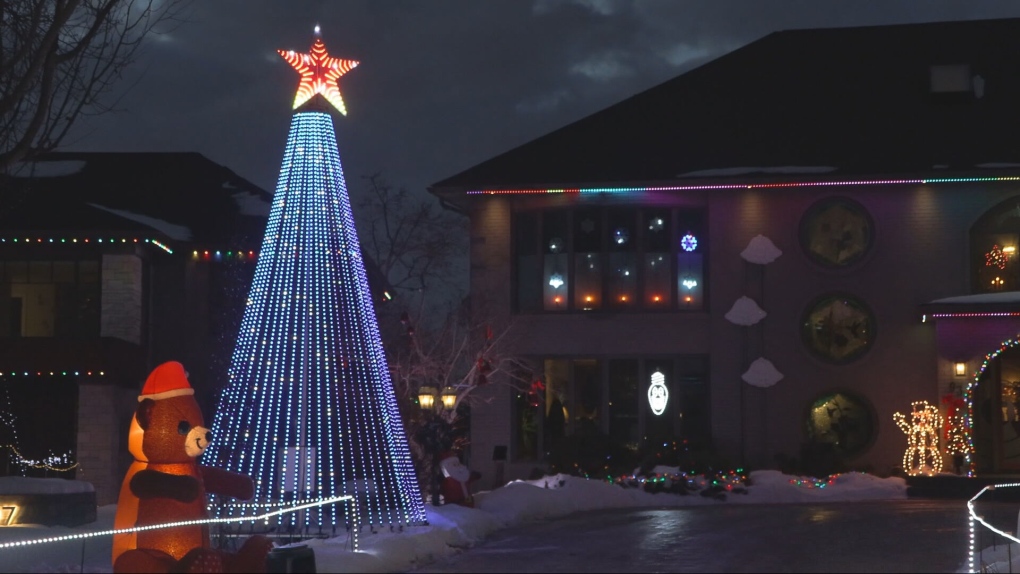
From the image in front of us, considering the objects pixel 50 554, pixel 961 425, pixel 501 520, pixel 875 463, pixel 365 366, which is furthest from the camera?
pixel 875 463

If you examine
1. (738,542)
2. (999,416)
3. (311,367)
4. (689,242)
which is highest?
(689,242)

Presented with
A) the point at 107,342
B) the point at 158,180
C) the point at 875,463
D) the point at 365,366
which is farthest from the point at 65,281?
the point at 875,463

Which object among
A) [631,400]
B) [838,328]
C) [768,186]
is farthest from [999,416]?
[631,400]

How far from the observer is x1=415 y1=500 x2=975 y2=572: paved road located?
14.6 m

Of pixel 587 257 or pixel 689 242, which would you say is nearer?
pixel 689 242

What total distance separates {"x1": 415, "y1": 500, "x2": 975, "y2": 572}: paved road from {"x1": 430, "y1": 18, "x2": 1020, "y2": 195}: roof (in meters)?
8.55

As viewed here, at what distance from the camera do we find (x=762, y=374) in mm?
28266

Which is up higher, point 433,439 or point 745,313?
point 745,313

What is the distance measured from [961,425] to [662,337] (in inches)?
244

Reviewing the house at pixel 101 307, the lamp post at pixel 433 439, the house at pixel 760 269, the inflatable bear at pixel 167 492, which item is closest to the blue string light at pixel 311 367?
the lamp post at pixel 433 439

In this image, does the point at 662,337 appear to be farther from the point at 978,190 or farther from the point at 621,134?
the point at 978,190

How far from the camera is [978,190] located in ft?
91.4

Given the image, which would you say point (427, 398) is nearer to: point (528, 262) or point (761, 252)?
point (528, 262)

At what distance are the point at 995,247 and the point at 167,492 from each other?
2057 centimetres
